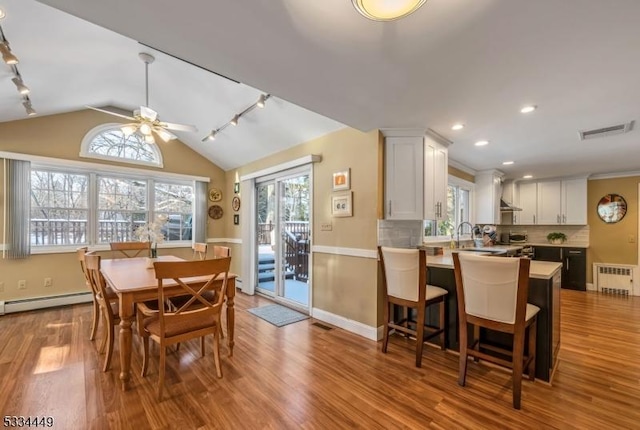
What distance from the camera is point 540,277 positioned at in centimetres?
224

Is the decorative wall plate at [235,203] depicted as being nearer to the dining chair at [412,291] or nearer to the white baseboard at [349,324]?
the white baseboard at [349,324]

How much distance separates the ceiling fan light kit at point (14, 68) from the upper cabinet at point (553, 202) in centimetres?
831

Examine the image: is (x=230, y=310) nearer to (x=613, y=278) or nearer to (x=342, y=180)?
(x=342, y=180)

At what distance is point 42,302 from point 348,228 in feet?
15.2

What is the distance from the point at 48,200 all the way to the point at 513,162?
759cm

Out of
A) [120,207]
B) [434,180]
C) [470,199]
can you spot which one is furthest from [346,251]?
[120,207]

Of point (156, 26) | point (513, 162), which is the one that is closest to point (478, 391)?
point (156, 26)

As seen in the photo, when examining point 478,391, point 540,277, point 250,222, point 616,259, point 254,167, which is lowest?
point 478,391

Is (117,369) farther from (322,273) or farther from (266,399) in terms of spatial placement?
(322,273)

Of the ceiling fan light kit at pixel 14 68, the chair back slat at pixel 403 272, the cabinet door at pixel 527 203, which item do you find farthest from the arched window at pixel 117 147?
the cabinet door at pixel 527 203

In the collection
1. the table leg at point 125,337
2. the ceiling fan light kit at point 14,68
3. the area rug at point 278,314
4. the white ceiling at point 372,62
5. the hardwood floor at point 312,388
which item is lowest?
the area rug at point 278,314

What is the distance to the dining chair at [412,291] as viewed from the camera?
252 cm

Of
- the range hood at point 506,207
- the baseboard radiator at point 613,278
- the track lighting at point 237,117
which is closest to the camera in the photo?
the track lighting at point 237,117

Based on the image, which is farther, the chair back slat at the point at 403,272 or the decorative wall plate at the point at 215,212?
the decorative wall plate at the point at 215,212
